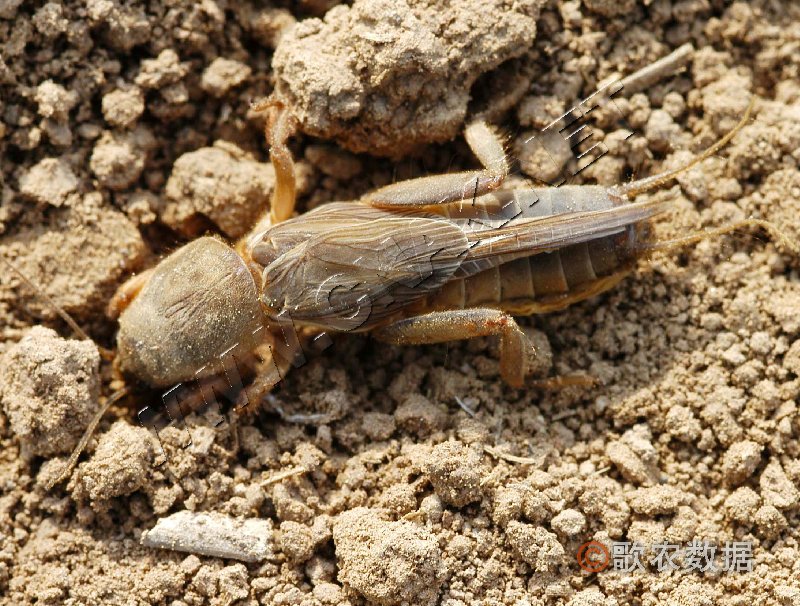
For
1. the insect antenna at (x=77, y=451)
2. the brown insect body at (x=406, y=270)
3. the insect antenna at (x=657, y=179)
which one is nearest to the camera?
the insect antenna at (x=77, y=451)

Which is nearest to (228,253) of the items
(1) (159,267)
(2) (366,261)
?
(1) (159,267)

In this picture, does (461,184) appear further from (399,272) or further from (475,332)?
(475,332)

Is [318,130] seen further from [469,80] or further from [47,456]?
[47,456]

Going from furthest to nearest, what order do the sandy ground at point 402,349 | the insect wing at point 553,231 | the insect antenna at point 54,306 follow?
the insect antenna at point 54,306 → the insect wing at point 553,231 → the sandy ground at point 402,349

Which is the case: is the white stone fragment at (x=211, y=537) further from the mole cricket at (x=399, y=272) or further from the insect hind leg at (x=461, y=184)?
the insect hind leg at (x=461, y=184)

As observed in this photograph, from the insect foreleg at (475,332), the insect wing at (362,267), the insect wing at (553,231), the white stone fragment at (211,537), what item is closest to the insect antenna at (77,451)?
the white stone fragment at (211,537)

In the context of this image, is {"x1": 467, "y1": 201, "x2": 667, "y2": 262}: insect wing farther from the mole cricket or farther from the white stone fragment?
the white stone fragment

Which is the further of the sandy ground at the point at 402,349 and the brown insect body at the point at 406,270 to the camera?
the brown insect body at the point at 406,270
